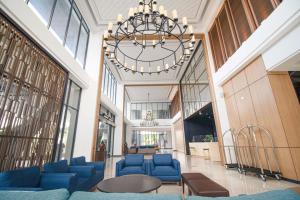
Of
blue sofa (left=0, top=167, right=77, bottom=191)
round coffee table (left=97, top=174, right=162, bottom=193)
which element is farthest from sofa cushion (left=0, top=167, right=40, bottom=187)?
round coffee table (left=97, top=174, right=162, bottom=193)

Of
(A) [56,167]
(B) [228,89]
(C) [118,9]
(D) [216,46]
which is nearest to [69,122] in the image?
(A) [56,167]

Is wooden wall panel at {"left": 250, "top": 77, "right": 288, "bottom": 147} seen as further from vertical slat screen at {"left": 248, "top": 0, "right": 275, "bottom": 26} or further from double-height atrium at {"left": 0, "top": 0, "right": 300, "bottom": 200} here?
vertical slat screen at {"left": 248, "top": 0, "right": 275, "bottom": 26}

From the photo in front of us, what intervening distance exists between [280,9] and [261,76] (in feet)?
5.84

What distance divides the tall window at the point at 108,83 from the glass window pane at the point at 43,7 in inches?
213

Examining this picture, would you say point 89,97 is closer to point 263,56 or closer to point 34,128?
point 34,128

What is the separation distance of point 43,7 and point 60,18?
90 cm

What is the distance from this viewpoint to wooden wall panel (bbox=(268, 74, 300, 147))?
3867mm

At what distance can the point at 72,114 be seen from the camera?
20.3 feet

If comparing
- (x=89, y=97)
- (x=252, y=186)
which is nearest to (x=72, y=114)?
(x=89, y=97)

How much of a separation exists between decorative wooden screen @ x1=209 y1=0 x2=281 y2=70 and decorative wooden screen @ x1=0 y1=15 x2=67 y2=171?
20.8 feet

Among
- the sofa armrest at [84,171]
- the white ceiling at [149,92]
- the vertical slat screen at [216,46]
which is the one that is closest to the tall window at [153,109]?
the white ceiling at [149,92]

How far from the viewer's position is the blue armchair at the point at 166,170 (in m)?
3.81

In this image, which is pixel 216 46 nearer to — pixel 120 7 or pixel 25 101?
pixel 120 7

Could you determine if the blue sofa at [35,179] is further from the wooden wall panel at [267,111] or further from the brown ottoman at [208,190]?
the wooden wall panel at [267,111]
